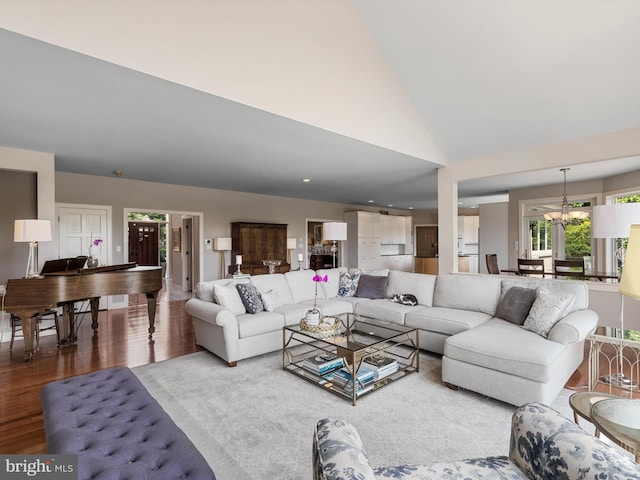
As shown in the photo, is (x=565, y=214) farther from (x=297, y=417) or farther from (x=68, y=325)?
(x=68, y=325)

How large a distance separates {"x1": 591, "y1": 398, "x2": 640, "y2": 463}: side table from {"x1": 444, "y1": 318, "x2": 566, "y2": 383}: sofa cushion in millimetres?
810

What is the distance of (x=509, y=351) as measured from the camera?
8.27ft

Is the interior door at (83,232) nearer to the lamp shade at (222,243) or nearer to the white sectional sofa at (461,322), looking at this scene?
the lamp shade at (222,243)

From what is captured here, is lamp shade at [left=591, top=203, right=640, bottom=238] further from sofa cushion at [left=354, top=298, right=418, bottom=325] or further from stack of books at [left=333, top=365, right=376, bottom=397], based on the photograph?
stack of books at [left=333, top=365, right=376, bottom=397]

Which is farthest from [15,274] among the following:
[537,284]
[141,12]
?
[537,284]

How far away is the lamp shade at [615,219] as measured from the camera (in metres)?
3.07

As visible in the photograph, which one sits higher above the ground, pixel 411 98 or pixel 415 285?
pixel 411 98

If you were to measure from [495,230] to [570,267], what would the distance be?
3.70 meters

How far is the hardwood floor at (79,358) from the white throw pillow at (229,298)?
0.76 m

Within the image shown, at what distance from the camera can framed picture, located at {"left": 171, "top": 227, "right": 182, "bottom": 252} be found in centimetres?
938

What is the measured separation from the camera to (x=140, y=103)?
2971 millimetres

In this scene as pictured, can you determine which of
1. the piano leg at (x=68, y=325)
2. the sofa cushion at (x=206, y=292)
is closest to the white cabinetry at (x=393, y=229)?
the sofa cushion at (x=206, y=292)

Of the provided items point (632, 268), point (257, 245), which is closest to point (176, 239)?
point (257, 245)

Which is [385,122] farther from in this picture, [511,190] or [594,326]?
[511,190]
